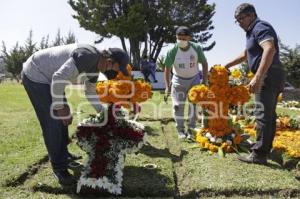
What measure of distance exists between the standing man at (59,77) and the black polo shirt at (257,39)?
168cm

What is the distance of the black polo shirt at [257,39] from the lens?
4965 millimetres

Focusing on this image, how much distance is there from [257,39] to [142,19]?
2423cm

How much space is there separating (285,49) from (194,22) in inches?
398

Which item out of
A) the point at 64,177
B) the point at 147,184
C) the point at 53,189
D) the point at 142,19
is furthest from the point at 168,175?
the point at 142,19

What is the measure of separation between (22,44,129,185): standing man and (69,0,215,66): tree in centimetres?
2440

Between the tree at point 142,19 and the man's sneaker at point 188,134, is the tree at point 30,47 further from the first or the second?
the man's sneaker at point 188,134

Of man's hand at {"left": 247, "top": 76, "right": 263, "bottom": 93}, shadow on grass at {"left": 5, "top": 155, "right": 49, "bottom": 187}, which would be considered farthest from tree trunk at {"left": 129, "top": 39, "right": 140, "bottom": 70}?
man's hand at {"left": 247, "top": 76, "right": 263, "bottom": 93}

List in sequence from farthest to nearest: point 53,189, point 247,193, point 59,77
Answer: point 53,189, point 247,193, point 59,77

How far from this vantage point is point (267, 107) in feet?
16.7

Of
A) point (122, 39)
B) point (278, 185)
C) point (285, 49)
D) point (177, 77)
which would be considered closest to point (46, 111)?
point (278, 185)

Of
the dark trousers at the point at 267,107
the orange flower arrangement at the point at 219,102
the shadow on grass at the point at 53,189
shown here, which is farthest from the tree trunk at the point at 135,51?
the shadow on grass at the point at 53,189

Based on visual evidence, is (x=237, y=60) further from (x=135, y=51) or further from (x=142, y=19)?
(x=135, y=51)

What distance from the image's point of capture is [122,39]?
3150 cm

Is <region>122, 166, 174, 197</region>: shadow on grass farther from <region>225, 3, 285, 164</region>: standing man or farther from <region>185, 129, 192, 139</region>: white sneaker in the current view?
<region>185, 129, 192, 139</region>: white sneaker
